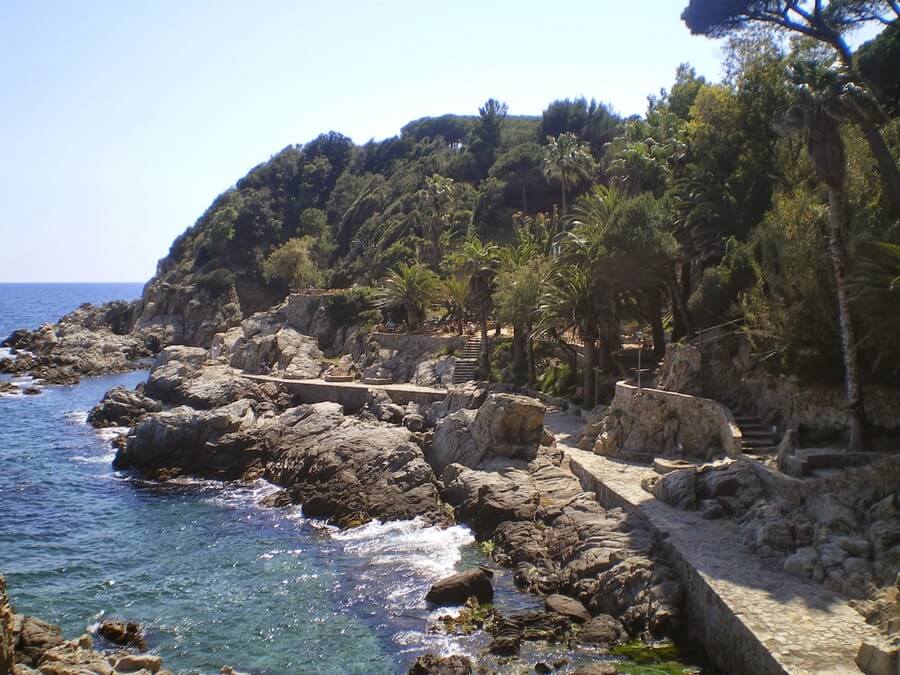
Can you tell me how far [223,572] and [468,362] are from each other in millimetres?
25721

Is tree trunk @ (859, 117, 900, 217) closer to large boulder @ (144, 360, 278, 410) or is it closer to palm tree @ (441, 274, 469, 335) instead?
palm tree @ (441, 274, 469, 335)

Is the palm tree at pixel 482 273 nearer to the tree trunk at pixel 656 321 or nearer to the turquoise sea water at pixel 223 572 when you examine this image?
the tree trunk at pixel 656 321

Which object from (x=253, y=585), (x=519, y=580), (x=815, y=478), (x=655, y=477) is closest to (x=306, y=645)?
(x=253, y=585)

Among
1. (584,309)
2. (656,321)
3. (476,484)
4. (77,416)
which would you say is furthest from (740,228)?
(77,416)

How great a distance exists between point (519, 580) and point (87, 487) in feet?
72.4

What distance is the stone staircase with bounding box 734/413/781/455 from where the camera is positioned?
24531 mm

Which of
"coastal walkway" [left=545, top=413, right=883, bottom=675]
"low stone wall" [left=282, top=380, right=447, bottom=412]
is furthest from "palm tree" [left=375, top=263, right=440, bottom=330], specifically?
"coastal walkway" [left=545, top=413, right=883, bottom=675]

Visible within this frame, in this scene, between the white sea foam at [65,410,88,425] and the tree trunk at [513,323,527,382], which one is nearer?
the tree trunk at [513,323,527,382]

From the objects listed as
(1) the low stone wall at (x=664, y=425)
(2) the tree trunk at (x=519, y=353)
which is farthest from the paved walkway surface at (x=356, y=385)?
(1) the low stone wall at (x=664, y=425)

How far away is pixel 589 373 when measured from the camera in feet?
119

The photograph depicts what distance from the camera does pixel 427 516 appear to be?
90.1ft

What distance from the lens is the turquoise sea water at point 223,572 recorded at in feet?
61.0

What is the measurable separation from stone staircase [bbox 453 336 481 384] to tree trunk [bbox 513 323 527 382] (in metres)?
3.13

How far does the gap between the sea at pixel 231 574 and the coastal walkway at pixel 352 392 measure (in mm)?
11816
